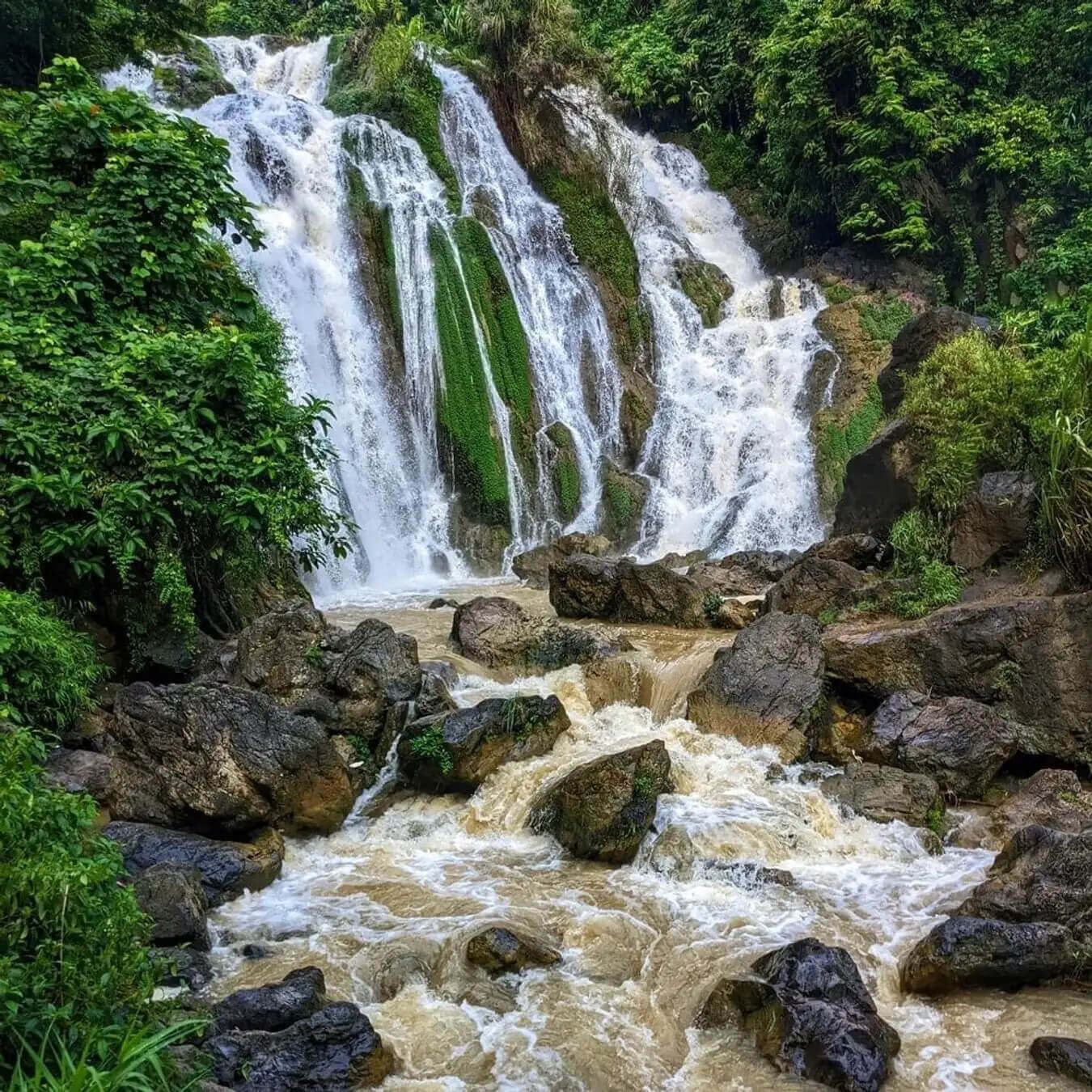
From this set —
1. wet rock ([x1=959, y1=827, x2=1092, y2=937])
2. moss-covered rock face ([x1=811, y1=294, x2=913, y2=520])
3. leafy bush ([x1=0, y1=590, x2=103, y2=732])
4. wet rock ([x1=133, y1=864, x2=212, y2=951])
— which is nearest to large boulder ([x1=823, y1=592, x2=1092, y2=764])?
wet rock ([x1=959, y1=827, x2=1092, y2=937])

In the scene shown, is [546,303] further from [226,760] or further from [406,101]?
[226,760]

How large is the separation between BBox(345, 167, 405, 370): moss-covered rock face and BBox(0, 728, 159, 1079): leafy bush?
1584 centimetres

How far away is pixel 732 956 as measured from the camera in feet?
18.1

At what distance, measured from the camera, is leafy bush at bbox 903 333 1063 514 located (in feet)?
30.8

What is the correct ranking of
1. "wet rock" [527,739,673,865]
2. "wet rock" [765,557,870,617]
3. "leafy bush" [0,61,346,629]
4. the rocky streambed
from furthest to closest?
"wet rock" [765,557,870,617]
"leafy bush" [0,61,346,629]
"wet rock" [527,739,673,865]
the rocky streambed

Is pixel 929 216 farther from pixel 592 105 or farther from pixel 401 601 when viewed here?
pixel 401 601

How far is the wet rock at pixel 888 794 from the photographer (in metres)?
7.16

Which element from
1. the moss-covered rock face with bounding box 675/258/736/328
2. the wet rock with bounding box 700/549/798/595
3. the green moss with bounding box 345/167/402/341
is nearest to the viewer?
the wet rock with bounding box 700/549/798/595

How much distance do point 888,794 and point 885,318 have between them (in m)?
15.7

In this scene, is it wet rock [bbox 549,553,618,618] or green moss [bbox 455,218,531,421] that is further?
green moss [bbox 455,218,531,421]

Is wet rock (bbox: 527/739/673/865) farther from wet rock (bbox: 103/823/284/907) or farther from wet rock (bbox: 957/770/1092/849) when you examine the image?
wet rock (bbox: 957/770/1092/849)

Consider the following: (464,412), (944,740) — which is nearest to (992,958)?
(944,740)

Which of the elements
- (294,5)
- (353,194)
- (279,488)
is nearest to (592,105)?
(353,194)

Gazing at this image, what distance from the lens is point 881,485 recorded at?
12.8 meters
